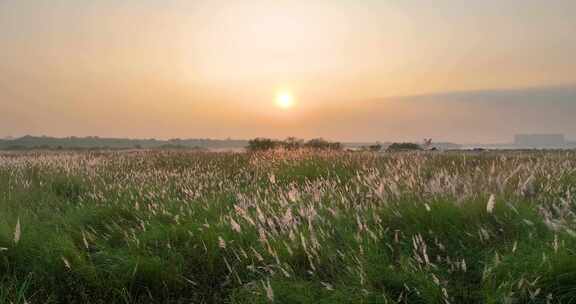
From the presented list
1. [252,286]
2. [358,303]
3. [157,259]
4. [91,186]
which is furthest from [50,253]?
[91,186]

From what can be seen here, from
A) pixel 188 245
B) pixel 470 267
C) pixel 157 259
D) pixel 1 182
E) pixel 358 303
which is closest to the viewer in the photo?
pixel 358 303

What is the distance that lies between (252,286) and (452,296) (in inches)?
52.8

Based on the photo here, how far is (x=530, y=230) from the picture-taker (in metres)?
3.00

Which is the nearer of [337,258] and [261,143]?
[337,258]

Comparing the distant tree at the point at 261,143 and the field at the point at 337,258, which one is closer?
the field at the point at 337,258

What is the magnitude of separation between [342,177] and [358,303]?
4997mm

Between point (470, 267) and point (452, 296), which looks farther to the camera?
point (470, 267)

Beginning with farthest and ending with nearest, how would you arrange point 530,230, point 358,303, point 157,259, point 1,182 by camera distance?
point 1,182, point 157,259, point 530,230, point 358,303

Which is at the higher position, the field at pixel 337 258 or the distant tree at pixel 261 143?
the distant tree at pixel 261 143

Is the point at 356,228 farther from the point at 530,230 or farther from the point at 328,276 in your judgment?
the point at 530,230

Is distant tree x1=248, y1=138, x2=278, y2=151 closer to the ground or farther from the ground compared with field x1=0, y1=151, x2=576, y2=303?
farther from the ground

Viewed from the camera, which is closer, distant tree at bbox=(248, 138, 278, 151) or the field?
the field

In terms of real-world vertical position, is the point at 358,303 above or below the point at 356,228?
below

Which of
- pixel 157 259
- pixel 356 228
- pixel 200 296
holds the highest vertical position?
pixel 356 228
